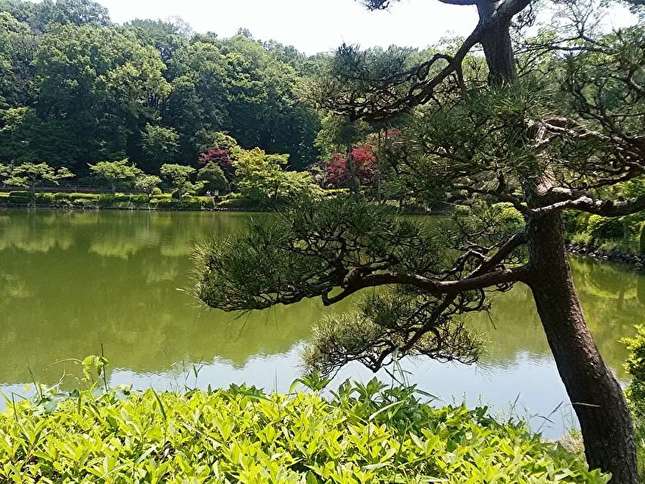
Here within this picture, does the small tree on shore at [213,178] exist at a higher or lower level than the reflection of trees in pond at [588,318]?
higher

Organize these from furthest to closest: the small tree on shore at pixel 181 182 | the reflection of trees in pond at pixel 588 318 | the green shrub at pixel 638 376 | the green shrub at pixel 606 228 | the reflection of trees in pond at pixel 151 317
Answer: the small tree on shore at pixel 181 182 < the green shrub at pixel 606 228 < the reflection of trees in pond at pixel 588 318 < the reflection of trees in pond at pixel 151 317 < the green shrub at pixel 638 376

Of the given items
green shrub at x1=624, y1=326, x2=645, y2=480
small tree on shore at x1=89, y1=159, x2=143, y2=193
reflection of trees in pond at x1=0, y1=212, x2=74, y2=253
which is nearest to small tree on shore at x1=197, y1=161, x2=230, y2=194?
small tree on shore at x1=89, y1=159, x2=143, y2=193

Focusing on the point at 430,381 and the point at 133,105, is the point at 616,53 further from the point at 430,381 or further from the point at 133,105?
the point at 133,105

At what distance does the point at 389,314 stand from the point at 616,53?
139 centimetres

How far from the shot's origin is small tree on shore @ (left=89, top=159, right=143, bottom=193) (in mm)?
21234

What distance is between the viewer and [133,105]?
24.9 m

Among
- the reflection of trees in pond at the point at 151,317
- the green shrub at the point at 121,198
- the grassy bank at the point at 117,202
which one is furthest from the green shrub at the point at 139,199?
the reflection of trees in pond at the point at 151,317

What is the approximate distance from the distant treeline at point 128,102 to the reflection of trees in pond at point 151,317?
1394cm

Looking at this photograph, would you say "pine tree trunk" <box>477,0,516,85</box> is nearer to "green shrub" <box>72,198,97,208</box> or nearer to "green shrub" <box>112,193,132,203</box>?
"green shrub" <box>112,193,132,203</box>

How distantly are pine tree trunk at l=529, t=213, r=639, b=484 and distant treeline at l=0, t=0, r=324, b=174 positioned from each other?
69.1 feet

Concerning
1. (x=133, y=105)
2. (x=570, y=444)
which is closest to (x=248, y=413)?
(x=570, y=444)

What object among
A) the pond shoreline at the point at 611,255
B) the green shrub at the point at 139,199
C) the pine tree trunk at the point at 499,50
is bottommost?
the pond shoreline at the point at 611,255

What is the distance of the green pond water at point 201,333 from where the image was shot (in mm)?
4102

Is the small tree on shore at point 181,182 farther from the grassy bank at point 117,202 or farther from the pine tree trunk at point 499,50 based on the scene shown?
the pine tree trunk at point 499,50
